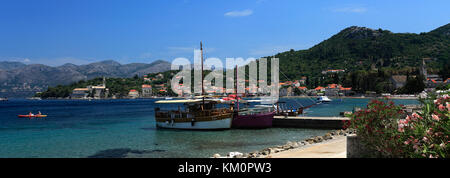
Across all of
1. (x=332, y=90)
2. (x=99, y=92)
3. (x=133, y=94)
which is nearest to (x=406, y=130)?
(x=332, y=90)

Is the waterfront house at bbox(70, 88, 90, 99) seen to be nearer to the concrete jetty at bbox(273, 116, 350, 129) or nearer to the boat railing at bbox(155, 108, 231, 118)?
the boat railing at bbox(155, 108, 231, 118)

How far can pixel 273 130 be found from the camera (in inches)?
992

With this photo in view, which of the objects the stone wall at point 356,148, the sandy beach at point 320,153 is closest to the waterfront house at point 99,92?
the sandy beach at point 320,153

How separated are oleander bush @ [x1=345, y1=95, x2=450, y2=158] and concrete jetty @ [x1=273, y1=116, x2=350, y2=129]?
18184 mm

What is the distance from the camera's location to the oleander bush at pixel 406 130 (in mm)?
5159

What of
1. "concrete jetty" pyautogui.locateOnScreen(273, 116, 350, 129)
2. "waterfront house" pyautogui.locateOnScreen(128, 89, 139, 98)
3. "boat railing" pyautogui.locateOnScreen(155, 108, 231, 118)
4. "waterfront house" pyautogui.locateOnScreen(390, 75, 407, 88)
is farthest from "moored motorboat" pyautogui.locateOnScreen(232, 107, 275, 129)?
"waterfront house" pyautogui.locateOnScreen(128, 89, 139, 98)

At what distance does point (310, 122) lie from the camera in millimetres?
26141

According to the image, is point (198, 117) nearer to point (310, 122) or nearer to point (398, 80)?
point (310, 122)

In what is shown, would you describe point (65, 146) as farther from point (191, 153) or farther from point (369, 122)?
point (369, 122)

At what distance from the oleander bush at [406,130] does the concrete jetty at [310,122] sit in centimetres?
1818

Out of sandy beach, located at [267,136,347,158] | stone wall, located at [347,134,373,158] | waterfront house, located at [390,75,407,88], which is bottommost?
sandy beach, located at [267,136,347,158]

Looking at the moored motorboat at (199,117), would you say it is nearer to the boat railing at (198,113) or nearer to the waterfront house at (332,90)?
the boat railing at (198,113)

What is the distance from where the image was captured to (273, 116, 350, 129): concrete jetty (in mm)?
24947
